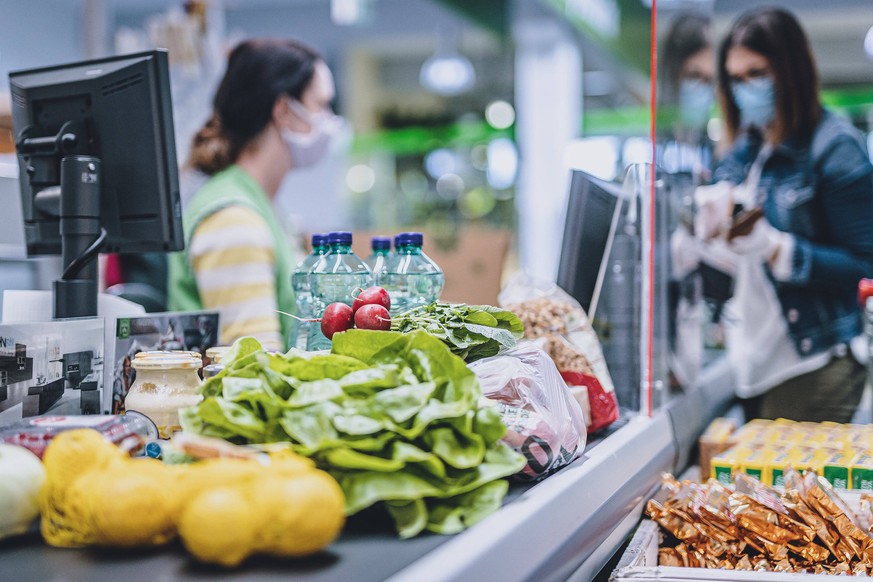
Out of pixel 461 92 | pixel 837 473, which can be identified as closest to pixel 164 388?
pixel 837 473

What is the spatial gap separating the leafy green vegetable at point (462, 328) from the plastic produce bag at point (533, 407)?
0.08ft

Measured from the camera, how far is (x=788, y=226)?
3025 millimetres

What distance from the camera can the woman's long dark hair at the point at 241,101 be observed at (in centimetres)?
294

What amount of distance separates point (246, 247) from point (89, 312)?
0.80 meters

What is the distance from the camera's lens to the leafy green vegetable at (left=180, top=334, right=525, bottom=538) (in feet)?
3.43

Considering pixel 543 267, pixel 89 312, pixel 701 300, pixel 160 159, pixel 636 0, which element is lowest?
pixel 543 267

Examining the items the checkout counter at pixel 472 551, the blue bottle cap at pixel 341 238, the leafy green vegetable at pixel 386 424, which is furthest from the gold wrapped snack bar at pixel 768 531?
the blue bottle cap at pixel 341 238

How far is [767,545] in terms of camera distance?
1604mm

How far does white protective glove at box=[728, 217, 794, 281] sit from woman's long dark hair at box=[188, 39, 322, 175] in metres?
1.57

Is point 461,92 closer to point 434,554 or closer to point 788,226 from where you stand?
point 788,226

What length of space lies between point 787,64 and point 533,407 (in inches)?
90.3

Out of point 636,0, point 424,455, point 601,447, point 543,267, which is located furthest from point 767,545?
point 543,267

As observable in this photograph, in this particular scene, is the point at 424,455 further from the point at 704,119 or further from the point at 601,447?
the point at 704,119

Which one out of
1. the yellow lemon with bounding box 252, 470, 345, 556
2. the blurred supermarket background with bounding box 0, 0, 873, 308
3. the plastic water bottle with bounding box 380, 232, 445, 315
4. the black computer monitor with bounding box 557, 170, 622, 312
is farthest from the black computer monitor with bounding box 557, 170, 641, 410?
the blurred supermarket background with bounding box 0, 0, 873, 308
